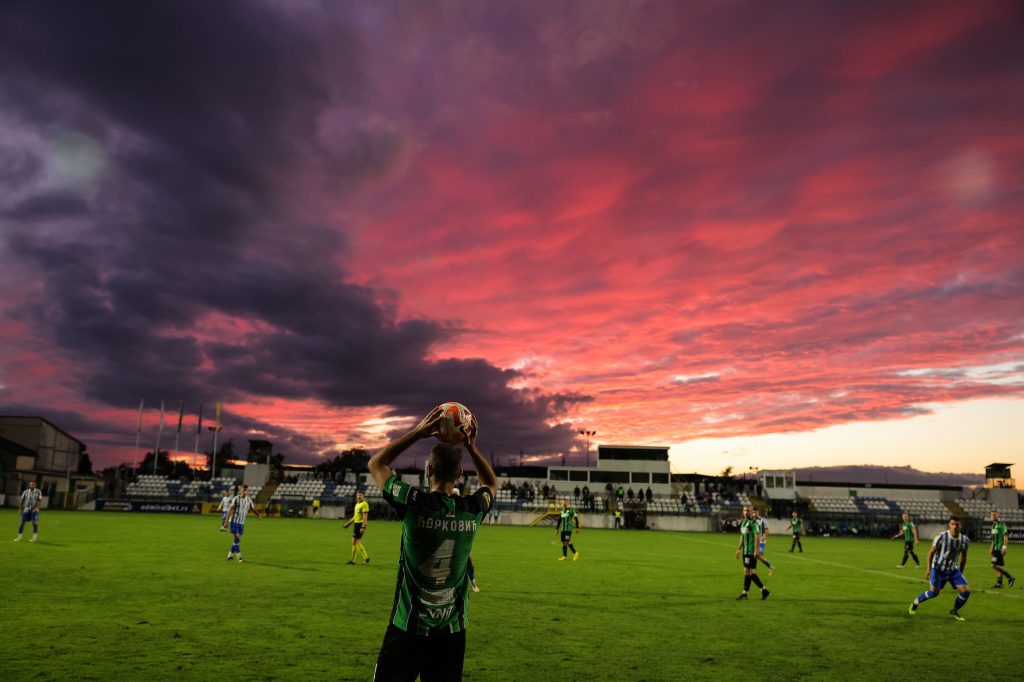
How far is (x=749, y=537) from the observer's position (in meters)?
16.5

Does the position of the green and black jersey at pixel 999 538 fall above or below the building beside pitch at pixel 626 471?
below

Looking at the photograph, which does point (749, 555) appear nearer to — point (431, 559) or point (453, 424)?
point (431, 559)

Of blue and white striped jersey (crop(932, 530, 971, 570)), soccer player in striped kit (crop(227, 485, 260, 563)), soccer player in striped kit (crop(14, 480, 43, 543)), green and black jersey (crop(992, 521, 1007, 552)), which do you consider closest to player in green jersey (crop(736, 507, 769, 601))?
blue and white striped jersey (crop(932, 530, 971, 570))

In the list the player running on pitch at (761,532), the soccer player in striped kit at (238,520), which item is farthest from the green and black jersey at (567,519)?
the soccer player in striped kit at (238,520)

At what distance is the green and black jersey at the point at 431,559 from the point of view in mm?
4281

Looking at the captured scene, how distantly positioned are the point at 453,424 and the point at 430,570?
976 mm

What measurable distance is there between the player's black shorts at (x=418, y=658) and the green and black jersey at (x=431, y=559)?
61 mm

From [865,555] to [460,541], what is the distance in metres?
36.7

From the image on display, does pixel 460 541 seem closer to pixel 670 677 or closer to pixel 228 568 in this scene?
pixel 670 677

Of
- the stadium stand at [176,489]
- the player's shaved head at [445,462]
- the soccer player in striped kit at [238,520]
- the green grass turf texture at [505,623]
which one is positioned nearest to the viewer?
the player's shaved head at [445,462]

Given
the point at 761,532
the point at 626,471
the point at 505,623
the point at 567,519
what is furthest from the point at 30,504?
the point at 626,471

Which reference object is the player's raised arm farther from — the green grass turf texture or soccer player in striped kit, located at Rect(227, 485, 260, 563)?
soccer player in striped kit, located at Rect(227, 485, 260, 563)

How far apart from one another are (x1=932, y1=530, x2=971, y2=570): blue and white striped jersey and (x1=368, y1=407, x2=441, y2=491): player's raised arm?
14014 mm

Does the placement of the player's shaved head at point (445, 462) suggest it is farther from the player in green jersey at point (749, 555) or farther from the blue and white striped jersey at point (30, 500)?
the blue and white striped jersey at point (30, 500)
